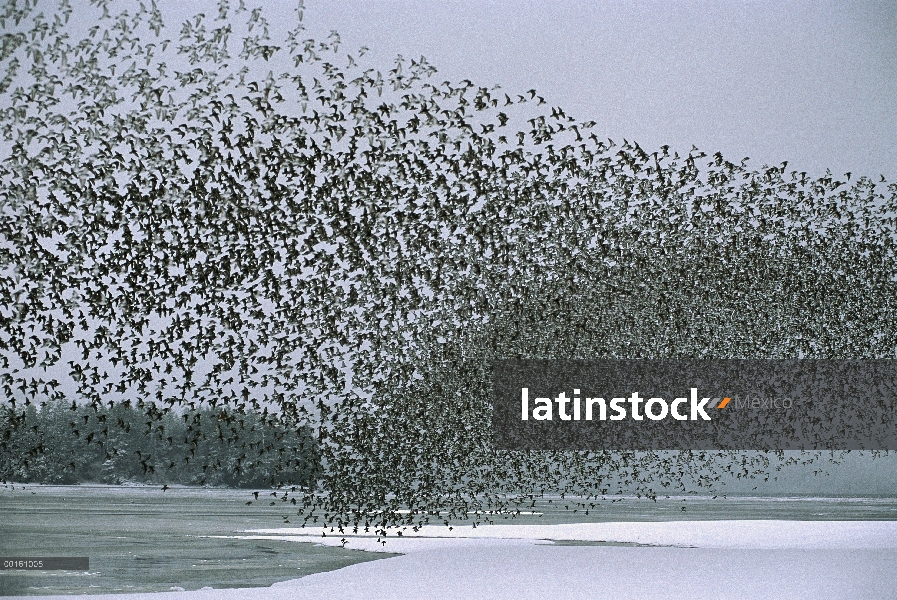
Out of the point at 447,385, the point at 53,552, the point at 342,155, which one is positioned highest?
the point at 342,155

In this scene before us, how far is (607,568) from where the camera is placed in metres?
7.97

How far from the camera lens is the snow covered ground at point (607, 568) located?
671cm

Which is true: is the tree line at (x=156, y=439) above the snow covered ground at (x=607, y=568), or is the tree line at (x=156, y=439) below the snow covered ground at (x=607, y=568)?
above

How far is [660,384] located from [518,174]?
3.61m

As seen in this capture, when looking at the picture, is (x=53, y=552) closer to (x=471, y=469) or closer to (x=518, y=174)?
(x=471, y=469)

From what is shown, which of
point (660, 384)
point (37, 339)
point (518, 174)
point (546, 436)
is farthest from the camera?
point (660, 384)

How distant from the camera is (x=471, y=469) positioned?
9.10 metres

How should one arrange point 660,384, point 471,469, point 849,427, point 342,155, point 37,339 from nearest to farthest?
point 37,339, point 342,155, point 471,469, point 660,384, point 849,427

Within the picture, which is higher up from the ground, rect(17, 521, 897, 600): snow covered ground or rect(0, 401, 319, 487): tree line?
rect(0, 401, 319, 487): tree line

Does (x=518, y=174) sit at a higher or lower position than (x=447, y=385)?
higher

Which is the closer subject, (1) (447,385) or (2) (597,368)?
(1) (447,385)

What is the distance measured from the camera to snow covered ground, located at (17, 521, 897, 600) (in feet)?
22.0

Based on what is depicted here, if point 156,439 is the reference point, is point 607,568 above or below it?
below

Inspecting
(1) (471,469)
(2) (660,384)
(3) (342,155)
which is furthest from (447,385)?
(2) (660,384)
